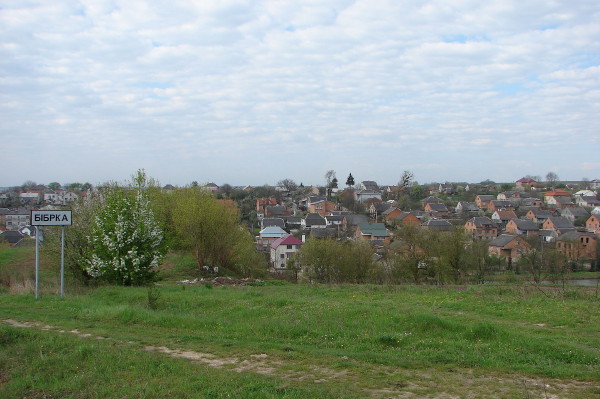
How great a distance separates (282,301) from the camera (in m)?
13.0

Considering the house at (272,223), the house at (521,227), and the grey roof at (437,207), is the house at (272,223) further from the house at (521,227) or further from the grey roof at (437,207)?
the house at (521,227)

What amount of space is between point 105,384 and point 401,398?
14.2 feet

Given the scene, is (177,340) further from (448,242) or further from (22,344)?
(448,242)

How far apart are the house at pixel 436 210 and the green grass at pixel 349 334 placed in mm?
66274

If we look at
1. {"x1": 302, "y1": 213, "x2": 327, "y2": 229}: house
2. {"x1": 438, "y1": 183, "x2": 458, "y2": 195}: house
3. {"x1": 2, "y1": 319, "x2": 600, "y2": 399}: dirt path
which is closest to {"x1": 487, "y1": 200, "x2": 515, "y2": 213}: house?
{"x1": 438, "y1": 183, "x2": 458, "y2": 195}: house

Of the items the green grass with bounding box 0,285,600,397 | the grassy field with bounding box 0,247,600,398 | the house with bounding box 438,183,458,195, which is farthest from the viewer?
the house with bounding box 438,183,458,195

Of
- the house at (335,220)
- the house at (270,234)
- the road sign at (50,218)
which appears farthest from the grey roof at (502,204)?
the road sign at (50,218)

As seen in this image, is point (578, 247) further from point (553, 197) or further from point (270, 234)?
point (553, 197)

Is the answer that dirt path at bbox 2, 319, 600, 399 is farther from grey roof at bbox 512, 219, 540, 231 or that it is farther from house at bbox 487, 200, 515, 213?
house at bbox 487, 200, 515, 213

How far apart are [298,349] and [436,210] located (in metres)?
76.6

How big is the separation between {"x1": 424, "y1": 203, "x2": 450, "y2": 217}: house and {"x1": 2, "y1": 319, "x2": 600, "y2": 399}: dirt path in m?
74.9

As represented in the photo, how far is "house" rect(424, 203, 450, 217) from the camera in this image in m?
79.3

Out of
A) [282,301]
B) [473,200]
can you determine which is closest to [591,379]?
[282,301]

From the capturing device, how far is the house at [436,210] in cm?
7931
